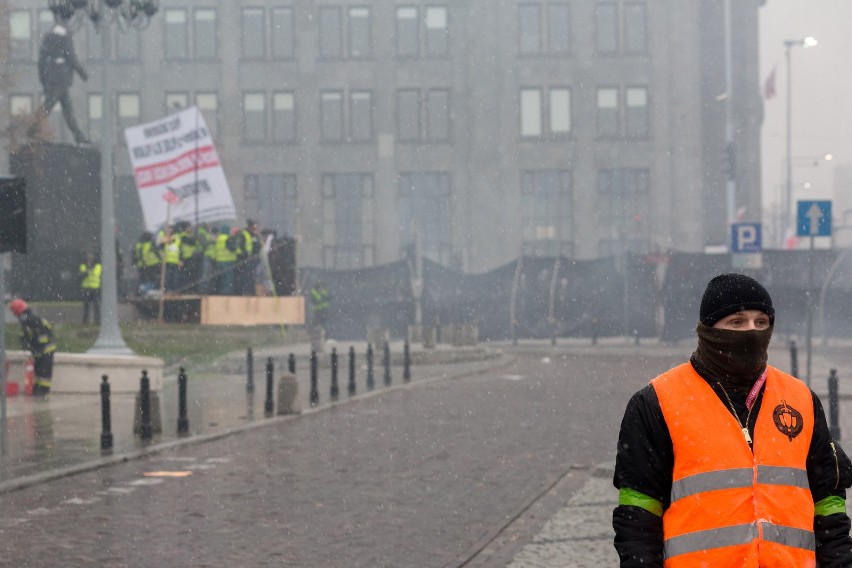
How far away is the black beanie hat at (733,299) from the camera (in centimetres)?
410

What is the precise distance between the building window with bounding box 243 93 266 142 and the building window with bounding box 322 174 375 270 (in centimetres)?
346

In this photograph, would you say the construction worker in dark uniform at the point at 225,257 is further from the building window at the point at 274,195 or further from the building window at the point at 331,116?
the building window at the point at 331,116

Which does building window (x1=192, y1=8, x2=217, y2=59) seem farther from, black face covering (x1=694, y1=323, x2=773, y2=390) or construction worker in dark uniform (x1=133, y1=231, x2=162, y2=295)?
black face covering (x1=694, y1=323, x2=773, y2=390)

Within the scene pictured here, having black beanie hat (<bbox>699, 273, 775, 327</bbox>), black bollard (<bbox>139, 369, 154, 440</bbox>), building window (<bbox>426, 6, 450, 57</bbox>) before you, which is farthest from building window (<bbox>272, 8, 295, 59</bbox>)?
black beanie hat (<bbox>699, 273, 775, 327</bbox>)

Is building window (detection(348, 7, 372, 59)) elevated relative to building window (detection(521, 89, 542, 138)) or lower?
elevated

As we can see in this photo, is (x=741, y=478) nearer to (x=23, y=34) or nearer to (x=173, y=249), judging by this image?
(x=173, y=249)

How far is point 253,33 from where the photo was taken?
6284 cm

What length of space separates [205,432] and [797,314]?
83.4ft

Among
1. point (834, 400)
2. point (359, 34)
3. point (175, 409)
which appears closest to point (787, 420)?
point (834, 400)

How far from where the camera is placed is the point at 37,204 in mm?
32219

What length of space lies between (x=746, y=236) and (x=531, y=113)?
3786 cm

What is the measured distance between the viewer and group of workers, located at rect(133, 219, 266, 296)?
3447cm

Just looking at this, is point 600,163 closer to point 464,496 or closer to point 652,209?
point 652,209

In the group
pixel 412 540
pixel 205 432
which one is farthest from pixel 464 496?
pixel 205 432
